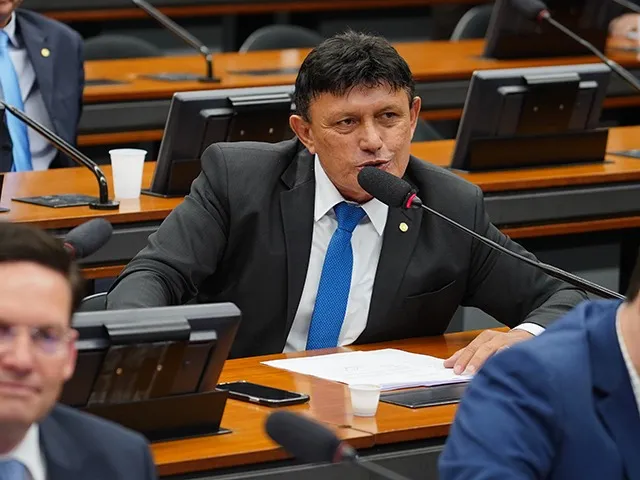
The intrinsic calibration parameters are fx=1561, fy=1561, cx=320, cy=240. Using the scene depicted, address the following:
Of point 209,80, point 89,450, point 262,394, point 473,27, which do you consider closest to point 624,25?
point 473,27

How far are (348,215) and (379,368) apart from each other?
0.45 m

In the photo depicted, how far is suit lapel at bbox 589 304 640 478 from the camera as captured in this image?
200 cm

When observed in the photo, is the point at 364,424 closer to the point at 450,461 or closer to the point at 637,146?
the point at 450,461

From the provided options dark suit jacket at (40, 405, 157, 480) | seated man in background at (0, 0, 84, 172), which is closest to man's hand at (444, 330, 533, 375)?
dark suit jacket at (40, 405, 157, 480)

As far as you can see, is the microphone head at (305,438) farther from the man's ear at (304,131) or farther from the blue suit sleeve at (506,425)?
the man's ear at (304,131)

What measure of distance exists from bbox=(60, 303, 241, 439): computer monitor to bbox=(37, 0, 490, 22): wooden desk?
5.97 m

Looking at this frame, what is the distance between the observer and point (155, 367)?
2.56 m

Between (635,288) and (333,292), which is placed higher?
(635,288)

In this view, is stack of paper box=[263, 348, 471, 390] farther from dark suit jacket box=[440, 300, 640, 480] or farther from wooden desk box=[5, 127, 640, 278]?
wooden desk box=[5, 127, 640, 278]

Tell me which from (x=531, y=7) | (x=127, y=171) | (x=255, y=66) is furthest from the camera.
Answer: (x=255, y=66)

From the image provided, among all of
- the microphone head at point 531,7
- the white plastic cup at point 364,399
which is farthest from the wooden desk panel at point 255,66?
the white plastic cup at point 364,399

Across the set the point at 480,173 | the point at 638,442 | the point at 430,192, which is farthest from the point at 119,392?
the point at 480,173

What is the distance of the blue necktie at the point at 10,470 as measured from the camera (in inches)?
69.7

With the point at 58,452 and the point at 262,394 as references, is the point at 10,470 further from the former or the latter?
the point at 262,394
